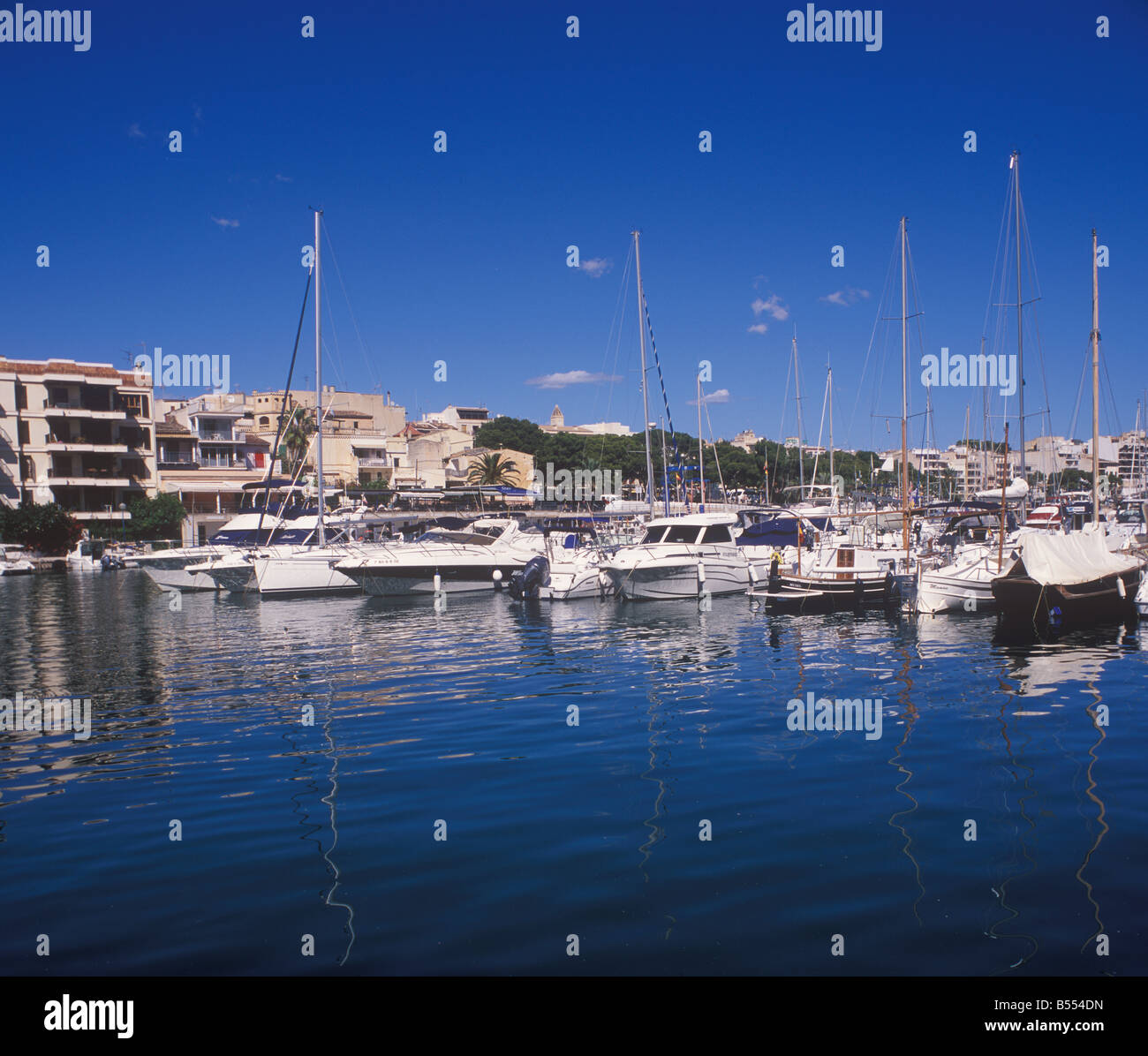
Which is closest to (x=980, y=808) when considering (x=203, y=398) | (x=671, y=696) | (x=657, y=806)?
(x=657, y=806)

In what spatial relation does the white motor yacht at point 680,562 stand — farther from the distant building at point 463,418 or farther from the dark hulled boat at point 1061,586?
the distant building at point 463,418

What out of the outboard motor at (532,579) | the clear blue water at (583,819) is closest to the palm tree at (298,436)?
the outboard motor at (532,579)

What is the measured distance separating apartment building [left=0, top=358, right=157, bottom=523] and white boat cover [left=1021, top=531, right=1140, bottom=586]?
203 feet

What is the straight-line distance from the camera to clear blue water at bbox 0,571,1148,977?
7242 millimetres

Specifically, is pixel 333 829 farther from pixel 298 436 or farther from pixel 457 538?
pixel 298 436

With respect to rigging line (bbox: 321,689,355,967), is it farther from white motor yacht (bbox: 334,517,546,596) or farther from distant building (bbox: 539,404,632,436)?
distant building (bbox: 539,404,632,436)

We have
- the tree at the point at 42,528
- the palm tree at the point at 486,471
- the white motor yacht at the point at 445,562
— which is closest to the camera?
the white motor yacht at the point at 445,562

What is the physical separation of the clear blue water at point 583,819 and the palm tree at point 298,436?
6370cm

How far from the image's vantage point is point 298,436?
81.6 metres

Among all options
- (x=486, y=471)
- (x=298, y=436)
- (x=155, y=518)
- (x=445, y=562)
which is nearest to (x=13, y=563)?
(x=155, y=518)

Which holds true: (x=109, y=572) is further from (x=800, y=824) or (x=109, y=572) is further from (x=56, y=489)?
(x=800, y=824)

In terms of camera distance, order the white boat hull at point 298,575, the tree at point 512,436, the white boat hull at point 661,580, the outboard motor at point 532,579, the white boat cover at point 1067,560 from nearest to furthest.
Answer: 1. the white boat cover at point 1067,560
2. the white boat hull at point 661,580
3. the outboard motor at point 532,579
4. the white boat hull at point 298,575
5. the tree at point 512,436

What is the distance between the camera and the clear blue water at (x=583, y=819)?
7.24m

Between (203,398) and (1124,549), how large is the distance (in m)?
88.2
